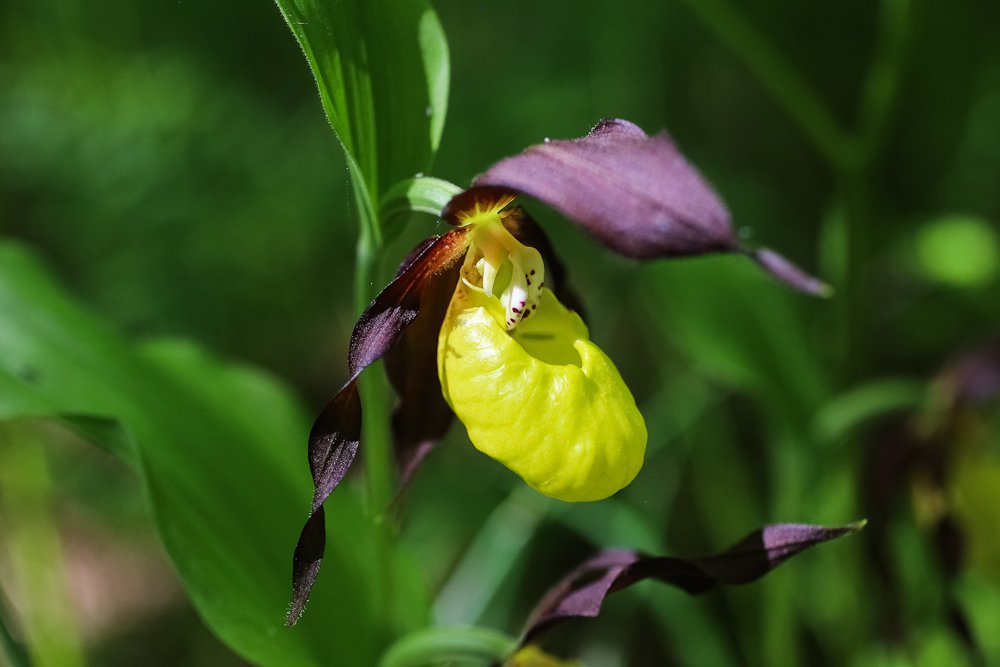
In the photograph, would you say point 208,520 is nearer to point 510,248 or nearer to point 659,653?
point 510,248

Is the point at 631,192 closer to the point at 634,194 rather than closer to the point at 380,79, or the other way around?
the point at 634,194

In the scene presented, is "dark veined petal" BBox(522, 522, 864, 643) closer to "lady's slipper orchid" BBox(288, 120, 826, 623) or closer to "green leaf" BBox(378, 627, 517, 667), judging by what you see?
"green leaf" BBox(378, 627, 517, 667)

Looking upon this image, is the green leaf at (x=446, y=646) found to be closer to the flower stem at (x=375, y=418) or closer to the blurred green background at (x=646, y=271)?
the flower stem at (x=375, y=418)

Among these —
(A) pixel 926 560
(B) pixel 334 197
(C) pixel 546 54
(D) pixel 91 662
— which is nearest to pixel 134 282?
(B) pixel 334 197

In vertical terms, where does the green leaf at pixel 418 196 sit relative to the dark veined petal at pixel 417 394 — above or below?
above

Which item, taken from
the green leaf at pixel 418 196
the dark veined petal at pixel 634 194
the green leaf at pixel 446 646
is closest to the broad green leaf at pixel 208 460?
the green leaf at pixel 446 646

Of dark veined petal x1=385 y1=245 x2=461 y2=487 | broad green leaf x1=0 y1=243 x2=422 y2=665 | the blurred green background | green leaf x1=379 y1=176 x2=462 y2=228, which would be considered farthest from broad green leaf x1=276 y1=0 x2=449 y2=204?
the blurred green background
